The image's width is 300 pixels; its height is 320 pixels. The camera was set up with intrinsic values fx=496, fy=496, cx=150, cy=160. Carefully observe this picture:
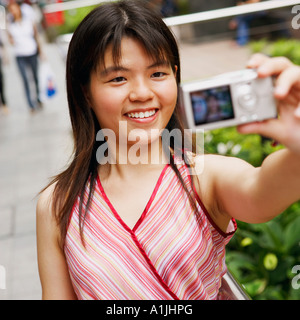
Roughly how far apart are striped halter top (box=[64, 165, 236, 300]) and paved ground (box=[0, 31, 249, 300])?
1.97ft

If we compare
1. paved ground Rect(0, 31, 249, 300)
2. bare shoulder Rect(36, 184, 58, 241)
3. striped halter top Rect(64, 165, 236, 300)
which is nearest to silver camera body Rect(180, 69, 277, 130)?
striped halter top Rect(64, 165, 236, 300)

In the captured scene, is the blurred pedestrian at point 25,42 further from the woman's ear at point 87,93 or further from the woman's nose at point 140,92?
the woman's nose at point 140,92

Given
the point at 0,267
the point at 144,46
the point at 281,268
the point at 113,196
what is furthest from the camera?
the point at 0,267

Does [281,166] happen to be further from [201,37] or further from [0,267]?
[201,37]

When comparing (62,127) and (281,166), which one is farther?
(62,127)

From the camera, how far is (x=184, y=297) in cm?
142

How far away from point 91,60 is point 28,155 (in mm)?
4589

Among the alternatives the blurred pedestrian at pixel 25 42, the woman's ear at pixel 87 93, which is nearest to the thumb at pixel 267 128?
the woman's ear at pixel 87 93

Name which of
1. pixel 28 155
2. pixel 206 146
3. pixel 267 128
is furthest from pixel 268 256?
pixel 28 155

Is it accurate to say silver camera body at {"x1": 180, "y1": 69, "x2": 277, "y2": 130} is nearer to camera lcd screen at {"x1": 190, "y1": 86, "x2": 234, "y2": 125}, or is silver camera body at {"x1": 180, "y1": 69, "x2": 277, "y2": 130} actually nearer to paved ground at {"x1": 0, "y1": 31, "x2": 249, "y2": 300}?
camera lcd screen at {"x1": 190, "y1": 86, "x2": 234, "y2": 125}

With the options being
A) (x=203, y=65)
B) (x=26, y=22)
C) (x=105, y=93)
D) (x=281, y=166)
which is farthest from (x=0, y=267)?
(x=203, y=65)

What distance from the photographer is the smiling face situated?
4.34 ft

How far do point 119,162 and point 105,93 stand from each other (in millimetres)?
265

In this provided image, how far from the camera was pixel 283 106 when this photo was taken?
99cm
